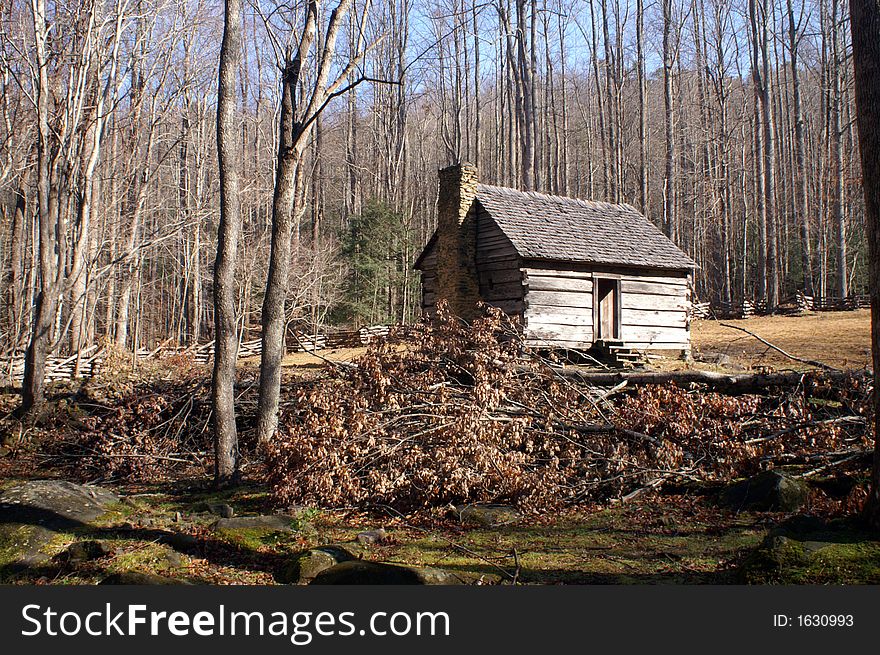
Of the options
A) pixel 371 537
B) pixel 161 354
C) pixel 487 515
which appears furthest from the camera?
pixel 161 354

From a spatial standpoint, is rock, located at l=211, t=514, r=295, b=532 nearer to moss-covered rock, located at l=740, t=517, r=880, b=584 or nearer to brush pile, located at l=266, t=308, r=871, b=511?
brush pile, located at l=266, t=308, r=871, b=511

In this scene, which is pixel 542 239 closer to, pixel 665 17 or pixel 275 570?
pixel 275 570

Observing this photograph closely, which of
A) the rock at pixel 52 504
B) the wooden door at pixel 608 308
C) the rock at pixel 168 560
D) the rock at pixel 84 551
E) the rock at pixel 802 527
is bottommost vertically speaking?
the rock at pixel 168 560

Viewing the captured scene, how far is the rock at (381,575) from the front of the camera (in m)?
4.52

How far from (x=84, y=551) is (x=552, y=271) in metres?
13.2

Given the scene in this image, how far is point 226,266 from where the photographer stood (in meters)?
8.21

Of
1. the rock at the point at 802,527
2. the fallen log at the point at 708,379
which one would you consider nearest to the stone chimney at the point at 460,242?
the fallen log at the point at 708,379

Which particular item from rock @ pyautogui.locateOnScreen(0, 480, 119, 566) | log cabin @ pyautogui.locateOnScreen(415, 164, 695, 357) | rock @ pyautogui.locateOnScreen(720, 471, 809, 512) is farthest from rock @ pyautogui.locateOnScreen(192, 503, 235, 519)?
log cabin @ pyautogui.locateOnScreen(415, 164, 695, 357)

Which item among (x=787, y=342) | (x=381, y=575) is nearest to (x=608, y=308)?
(x=787, y=342)

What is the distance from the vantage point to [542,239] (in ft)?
56.7

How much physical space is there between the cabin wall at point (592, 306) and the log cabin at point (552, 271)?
28 mm

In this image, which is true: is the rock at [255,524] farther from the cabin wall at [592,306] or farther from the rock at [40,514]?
the cabin wall at [592,306]

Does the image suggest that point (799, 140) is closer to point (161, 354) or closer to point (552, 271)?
point (552, 271)

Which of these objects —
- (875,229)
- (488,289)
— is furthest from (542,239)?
(875,229)
